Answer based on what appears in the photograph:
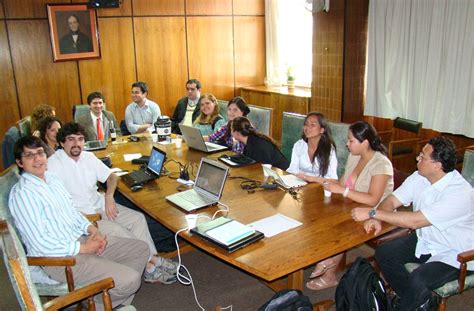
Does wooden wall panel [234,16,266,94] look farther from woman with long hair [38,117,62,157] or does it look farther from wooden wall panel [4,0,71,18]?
woman with long hair [38,117,62,157]

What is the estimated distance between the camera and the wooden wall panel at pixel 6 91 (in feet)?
18.1

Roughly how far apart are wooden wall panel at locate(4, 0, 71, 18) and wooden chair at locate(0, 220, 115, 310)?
4314mm

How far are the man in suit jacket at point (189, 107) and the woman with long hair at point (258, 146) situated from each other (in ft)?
6.35

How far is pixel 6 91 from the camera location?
5637mm

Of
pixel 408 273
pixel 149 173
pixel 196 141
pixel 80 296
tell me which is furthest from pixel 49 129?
pixel 408 273

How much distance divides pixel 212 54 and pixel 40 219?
5.31 m

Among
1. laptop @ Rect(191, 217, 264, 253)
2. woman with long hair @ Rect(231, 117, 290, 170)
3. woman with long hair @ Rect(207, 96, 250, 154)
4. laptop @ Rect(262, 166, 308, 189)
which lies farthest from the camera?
woman with long hair @ Rect(207, 96, 250, 154)

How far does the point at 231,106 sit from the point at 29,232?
2.70 meters

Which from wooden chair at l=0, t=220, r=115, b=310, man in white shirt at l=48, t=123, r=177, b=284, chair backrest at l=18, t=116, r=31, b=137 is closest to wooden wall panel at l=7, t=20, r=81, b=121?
chair backrest at l=18, t=116, r=31, b=137

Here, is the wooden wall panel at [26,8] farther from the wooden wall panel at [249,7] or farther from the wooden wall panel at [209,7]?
the wooden wall panel at [249,7]

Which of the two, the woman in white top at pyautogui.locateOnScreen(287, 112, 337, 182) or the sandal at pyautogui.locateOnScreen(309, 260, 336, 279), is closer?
the sandal at pyautogui.locateOnScreen(309, 260, 336, 279)

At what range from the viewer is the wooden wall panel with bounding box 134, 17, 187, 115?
21.6 feet

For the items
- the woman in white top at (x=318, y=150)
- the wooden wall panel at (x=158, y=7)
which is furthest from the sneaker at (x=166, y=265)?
the wooden wall panel at (x=158, y=7)

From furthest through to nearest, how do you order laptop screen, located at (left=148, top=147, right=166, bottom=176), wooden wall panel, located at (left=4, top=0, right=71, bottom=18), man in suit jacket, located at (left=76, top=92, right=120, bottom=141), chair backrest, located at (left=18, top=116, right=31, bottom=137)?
wooden wall panel, located at (left=4, top=0, right=71, bottom=18) → man in suit jacket, located at (left=76, top=92, right=120, bottom=141) → chair backrest, located at (left=18, top=116, right=31, bottom=137) → laptop screen, located at (left=148, top=147, right=166, bottom=176)
